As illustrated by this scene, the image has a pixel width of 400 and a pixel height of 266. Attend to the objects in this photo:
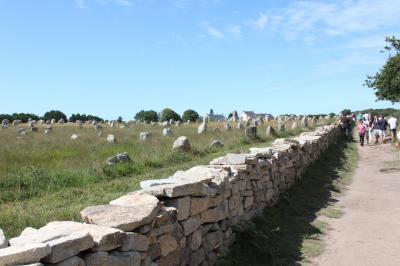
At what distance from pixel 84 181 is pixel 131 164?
6.63 ft

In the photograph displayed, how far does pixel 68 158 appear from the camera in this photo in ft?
46.5

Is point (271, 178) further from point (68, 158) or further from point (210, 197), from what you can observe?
point (68, 158)

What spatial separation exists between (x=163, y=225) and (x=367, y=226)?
209 inches

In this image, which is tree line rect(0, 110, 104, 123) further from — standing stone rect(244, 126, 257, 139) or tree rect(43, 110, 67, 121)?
standing stone rect(244, 126, 257, 139)

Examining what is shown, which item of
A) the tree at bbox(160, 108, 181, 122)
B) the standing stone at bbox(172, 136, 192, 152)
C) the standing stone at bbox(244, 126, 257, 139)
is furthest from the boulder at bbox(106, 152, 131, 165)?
the tree at bbox(160, 108, 181, 122)

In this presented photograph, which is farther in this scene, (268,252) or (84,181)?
(84,181)

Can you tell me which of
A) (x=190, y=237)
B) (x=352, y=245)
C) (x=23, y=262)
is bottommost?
(x=352, y=245)

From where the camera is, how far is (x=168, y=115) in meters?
63.7

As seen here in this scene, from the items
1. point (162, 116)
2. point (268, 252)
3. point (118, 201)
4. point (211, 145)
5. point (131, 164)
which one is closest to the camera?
point (118, 201)

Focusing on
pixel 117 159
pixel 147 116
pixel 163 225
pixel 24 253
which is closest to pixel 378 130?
pixel 117 159

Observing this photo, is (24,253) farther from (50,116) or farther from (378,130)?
(50,116)

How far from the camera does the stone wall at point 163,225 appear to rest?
3619 mm

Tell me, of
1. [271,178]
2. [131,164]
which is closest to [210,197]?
[271,178]

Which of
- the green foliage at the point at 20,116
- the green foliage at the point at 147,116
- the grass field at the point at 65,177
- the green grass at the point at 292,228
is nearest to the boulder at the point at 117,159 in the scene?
A: the grass field at the point at 65,177
